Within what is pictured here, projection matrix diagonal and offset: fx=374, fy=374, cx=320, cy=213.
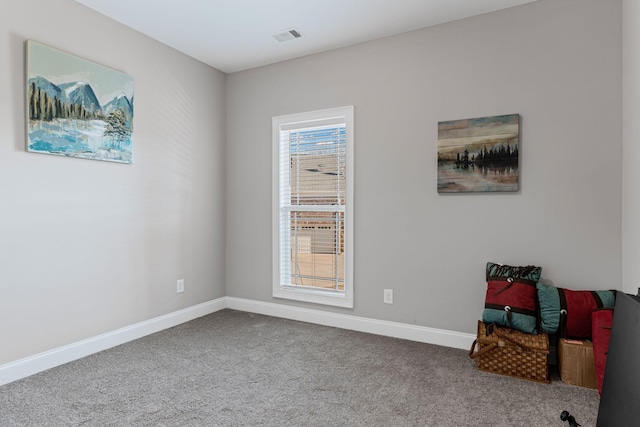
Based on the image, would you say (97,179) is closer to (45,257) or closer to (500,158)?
(45,257)

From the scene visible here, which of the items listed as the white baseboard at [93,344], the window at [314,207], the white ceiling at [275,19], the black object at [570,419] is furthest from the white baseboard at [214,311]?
the white ceiling at [275,19]

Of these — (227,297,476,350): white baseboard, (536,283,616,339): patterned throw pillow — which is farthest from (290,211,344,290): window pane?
(536,283,616,339): patterned throw pillow

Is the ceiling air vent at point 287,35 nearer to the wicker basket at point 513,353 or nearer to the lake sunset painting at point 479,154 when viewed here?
the lake sunset painting at point 479,154

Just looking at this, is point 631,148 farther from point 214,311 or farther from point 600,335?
point 214,311

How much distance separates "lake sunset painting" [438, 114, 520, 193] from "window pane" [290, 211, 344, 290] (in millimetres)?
1075

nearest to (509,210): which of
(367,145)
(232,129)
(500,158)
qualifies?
(500,158)

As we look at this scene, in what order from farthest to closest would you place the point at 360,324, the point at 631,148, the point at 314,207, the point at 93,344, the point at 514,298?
the point at 314,207 < the point at 360,324 < the point at 93,344 < the point at 514,298 < the point at 631,148

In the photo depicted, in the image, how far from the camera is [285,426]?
1872mm

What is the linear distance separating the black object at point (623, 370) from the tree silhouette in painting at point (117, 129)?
320 cm

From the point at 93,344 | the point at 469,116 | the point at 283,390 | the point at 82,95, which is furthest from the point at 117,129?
the point at 469,116

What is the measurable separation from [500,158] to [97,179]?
3.03m

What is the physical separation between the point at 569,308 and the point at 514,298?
1.04ft

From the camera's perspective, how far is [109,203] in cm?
294

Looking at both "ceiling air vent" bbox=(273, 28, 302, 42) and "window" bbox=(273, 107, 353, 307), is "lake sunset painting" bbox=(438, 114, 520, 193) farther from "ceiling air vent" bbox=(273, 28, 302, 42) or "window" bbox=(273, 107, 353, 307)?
"ceiling air vent" bbox=(273, 28, 302, 42)
